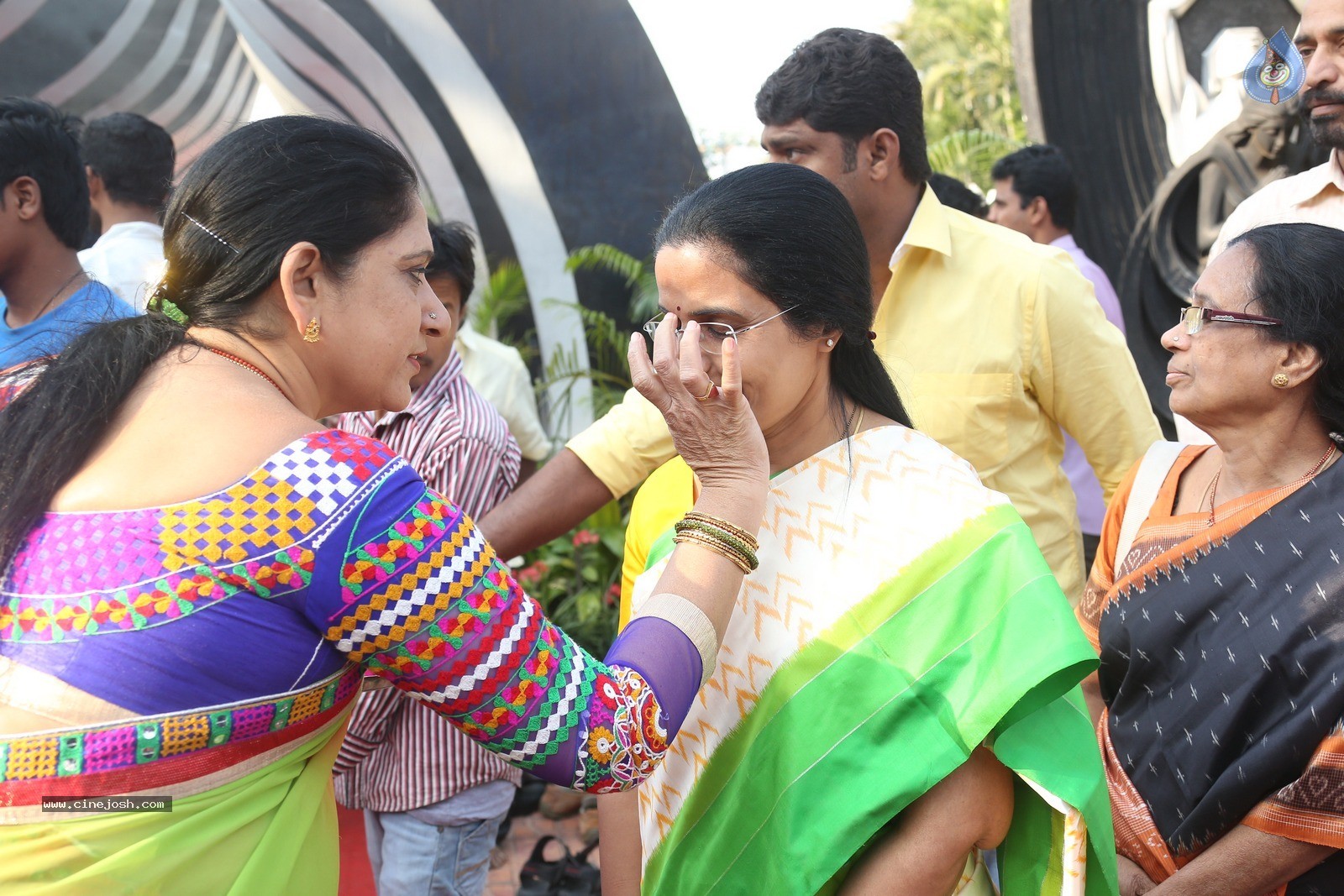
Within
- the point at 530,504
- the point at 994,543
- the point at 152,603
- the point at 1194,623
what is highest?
the point at 152,603

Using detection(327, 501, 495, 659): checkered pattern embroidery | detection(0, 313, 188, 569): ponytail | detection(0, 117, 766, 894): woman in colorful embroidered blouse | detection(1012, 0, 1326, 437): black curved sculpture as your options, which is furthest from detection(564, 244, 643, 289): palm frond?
detection(327, 501, 495, 659): checkered pattern embroidery

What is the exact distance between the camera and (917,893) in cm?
159

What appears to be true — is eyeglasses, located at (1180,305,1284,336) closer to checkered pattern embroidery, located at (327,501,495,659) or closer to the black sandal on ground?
checkered pattern embroidery, located at (327,501,495,659)

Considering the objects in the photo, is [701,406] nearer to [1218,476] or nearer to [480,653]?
[480,653]

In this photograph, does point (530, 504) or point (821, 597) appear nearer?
point (821, 597)

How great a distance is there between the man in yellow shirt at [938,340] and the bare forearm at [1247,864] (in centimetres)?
97

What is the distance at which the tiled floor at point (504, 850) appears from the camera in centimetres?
394

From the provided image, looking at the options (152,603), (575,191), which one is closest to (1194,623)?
A: (152,603)

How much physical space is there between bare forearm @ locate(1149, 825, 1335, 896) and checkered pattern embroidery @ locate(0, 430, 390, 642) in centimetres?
157

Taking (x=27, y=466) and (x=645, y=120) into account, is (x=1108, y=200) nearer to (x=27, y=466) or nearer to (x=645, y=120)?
(x=645, y=120)

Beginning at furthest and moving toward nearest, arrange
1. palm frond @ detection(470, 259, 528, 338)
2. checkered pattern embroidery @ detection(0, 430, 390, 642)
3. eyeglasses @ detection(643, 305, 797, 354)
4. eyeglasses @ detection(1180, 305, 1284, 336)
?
palm frond @ detection(470, 259, 528, 338) → eyeglasses @ detection(1180, 305, 1284, 336) → eyeglasses @ detection(643, 305, 797, 354) → checkered pattern embroidery @ detection(0, 430, 390, 642)

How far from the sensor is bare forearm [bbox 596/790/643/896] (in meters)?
2.00

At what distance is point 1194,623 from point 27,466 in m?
1.88

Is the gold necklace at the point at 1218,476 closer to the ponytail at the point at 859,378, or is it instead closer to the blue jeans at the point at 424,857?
the ponytail at the point at 859,378
